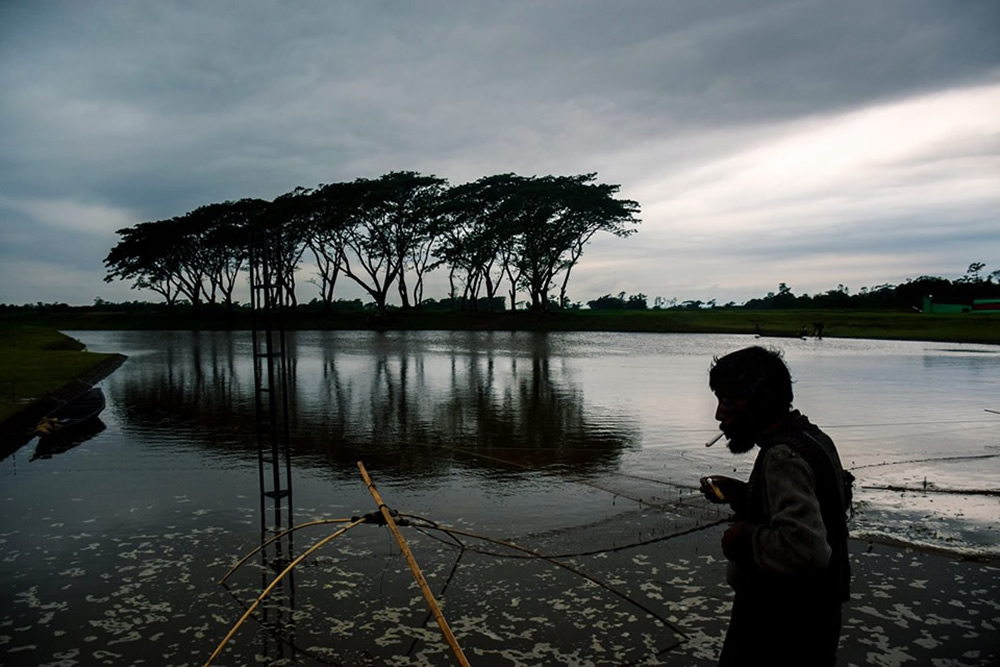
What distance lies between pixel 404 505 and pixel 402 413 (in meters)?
8.23

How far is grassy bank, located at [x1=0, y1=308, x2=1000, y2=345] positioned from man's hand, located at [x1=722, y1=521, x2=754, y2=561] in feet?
185

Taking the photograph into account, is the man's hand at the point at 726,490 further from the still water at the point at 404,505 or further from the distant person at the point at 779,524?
the still water at the point at 404,505

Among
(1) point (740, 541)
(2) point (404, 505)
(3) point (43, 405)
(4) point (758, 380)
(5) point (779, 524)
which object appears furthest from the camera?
(3) point (43, 405)

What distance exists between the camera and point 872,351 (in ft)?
135

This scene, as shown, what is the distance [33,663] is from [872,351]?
142 ft

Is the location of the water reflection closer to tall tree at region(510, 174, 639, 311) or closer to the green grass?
the green grass

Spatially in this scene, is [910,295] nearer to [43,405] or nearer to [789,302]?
[789,302]

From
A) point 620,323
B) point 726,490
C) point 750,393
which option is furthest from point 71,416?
point 620,323

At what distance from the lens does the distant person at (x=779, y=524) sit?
2.68 m

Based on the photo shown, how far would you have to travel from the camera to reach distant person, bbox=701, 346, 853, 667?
8.79ft

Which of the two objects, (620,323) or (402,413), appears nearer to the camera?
(402,413)

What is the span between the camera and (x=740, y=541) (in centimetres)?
282

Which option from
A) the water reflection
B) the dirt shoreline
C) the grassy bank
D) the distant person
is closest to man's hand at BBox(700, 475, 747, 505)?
the distant person

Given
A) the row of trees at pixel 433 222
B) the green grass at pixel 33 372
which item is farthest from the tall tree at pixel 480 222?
the green grass at pixel 33 372
